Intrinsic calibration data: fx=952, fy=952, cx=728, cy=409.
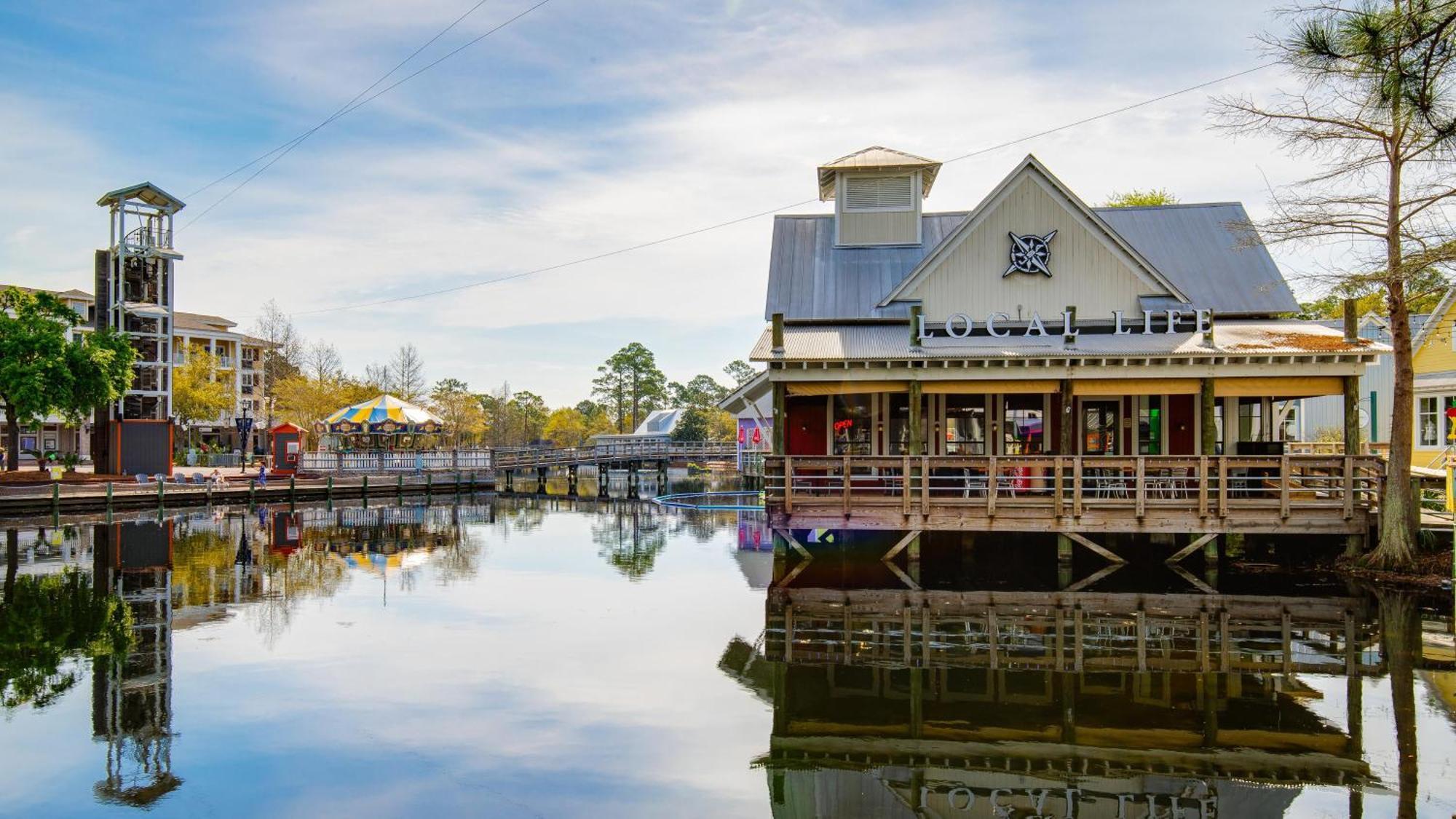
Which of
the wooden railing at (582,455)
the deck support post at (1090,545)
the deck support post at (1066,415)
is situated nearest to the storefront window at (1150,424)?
the deck support post at (1066,415)

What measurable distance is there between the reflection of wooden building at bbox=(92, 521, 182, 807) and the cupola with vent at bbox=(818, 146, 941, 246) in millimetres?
17762

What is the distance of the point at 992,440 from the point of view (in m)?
21.9

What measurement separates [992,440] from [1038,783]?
47.4ft

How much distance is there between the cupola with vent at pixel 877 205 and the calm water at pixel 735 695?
1010 centimetres

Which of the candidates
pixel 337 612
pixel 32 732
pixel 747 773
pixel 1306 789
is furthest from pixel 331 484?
pixel 1306 789

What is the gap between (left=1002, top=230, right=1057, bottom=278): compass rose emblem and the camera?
70.2 ft

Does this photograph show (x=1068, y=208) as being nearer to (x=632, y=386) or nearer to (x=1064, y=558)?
(x=1064, y=558)

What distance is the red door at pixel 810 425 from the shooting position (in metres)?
22.5

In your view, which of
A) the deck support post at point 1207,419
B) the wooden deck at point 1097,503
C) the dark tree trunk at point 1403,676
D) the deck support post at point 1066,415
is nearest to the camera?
the dark tree trunk at point 1403,676

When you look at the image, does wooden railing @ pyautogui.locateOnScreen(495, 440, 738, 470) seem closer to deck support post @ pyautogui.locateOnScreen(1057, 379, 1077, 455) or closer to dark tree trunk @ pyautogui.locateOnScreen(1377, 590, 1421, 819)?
deck support post @ pyautogui.locateOnScreen(1057, 379, 1077, 455)

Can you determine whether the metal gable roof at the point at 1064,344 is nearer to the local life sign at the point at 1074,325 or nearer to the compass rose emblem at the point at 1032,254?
the local life sign at the point at 1074,325

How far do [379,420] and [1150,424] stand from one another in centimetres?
3588

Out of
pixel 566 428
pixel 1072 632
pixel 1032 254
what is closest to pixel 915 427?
pixel 1032 254

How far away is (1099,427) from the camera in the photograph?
2200cm
